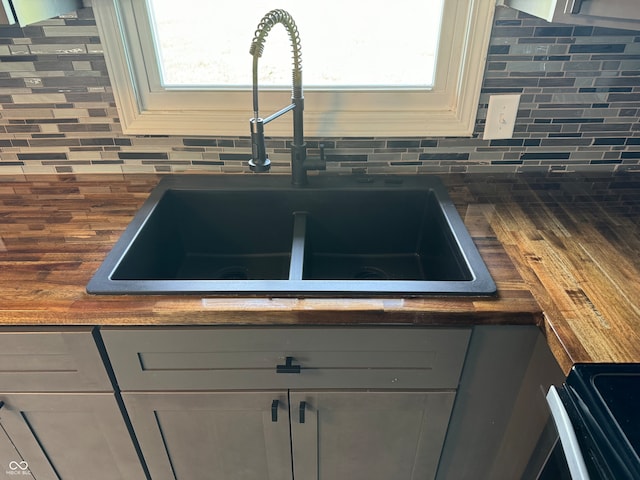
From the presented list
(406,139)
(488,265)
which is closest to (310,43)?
(406,139)

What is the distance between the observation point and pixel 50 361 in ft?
3.08

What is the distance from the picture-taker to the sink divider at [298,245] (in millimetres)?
1000

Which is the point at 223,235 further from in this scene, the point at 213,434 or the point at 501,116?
the point at 501,116

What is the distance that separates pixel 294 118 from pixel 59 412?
0.91 metres

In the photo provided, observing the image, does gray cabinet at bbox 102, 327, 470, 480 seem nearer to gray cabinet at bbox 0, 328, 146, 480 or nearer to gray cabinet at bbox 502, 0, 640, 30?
gray cabinet at bbox 0, 328, 146, 480

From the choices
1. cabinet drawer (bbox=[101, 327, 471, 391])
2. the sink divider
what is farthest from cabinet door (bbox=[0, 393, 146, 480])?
the sink divider

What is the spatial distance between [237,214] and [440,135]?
637 mm

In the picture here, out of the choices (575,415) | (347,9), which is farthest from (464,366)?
(347,9)

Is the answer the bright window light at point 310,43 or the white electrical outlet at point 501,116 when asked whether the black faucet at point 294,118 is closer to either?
the bright window light at point 310,43

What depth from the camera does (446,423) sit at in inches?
Result: 42.2

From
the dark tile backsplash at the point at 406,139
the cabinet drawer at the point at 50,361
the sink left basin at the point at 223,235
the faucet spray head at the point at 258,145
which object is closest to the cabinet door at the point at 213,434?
the cabinet drawer at the point at 50,361

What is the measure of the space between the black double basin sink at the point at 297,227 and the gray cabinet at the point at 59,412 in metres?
0.30

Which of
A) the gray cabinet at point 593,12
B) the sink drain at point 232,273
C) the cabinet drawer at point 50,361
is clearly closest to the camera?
the gray cabinet at point 593,12

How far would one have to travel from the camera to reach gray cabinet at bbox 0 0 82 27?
88 cm
